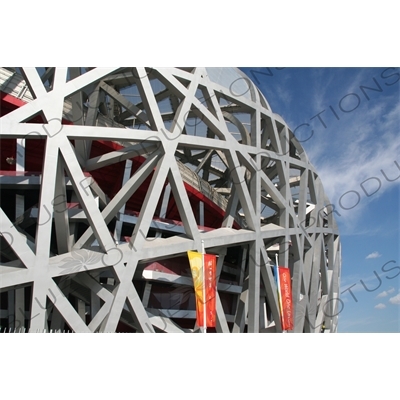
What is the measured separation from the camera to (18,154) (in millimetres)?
17531

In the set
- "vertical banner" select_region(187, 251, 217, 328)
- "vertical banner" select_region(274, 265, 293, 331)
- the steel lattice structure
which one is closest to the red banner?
"vertical banner" select_region(274, 265, 293, 331)

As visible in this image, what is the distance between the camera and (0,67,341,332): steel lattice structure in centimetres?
1289

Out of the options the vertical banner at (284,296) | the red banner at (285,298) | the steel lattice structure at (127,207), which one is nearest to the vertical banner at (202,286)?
the steel lattice structure at (127,207)

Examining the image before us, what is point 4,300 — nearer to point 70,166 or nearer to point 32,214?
point 32,214

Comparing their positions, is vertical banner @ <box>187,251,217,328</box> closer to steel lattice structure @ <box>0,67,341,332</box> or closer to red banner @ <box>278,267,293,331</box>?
steel lattice structure @ <box>0,67,341,332</box>

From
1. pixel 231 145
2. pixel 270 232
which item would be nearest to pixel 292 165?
pixel 270 232

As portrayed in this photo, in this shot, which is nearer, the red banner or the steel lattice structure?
the steel lattice structure

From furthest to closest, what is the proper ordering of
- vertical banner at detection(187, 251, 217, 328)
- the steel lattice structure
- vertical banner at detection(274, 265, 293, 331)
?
vertical banner at detection(274, 265, 293, 331)
vertical banner at detection(187, 251, 217, 328)
the steel lattice structure

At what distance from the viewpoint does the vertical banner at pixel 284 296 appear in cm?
2058

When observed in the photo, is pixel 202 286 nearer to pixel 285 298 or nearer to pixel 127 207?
pixel 285 298

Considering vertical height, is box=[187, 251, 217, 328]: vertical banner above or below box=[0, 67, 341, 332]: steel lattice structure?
below

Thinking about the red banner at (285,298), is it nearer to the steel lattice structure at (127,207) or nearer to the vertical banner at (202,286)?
the steel lattice structure at (127,207)

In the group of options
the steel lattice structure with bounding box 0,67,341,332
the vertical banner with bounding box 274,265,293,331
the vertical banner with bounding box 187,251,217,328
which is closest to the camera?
the steel lattice structure with bounding box 0,67,341,332

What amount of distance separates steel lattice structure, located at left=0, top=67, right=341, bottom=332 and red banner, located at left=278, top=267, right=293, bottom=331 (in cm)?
47
